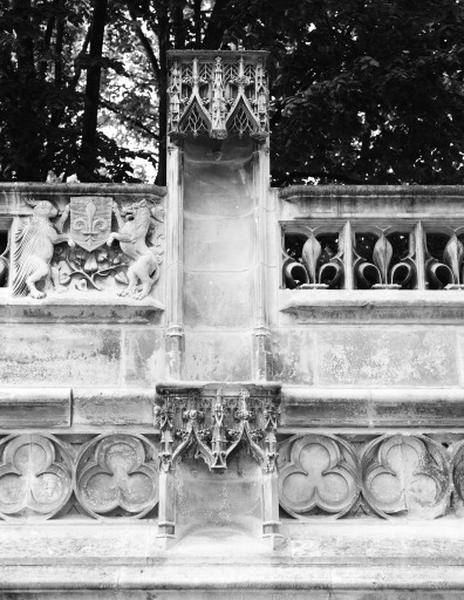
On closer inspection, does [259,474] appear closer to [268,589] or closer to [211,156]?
[268,589]

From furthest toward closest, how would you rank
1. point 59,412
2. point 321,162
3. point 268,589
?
point 321,162, point 59,412, point 268,589

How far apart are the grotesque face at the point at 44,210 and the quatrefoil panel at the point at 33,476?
1480mm

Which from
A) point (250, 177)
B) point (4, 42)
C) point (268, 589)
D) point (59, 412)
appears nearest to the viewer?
point (268, 589)

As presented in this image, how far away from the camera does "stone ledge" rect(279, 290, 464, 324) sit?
807cm

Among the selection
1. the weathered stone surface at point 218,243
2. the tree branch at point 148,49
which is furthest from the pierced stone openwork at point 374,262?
the tree branch at point 148,49

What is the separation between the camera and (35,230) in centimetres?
823

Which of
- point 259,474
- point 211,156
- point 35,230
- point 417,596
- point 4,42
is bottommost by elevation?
point 417,596

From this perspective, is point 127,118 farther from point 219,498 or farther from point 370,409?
point 219,498

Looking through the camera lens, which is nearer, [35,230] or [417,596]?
[417,596]

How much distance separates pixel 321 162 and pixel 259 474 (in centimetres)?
687

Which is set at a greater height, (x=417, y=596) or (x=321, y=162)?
(x=321, y=162)

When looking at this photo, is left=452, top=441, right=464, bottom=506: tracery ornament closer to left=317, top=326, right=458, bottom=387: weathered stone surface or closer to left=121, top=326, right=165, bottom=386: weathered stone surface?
left=317, top=326, right=458, bottom=387: weathered stone surface

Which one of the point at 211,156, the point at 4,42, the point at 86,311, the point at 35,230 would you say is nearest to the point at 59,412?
the point at 86,311

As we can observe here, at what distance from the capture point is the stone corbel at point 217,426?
7598 mm
